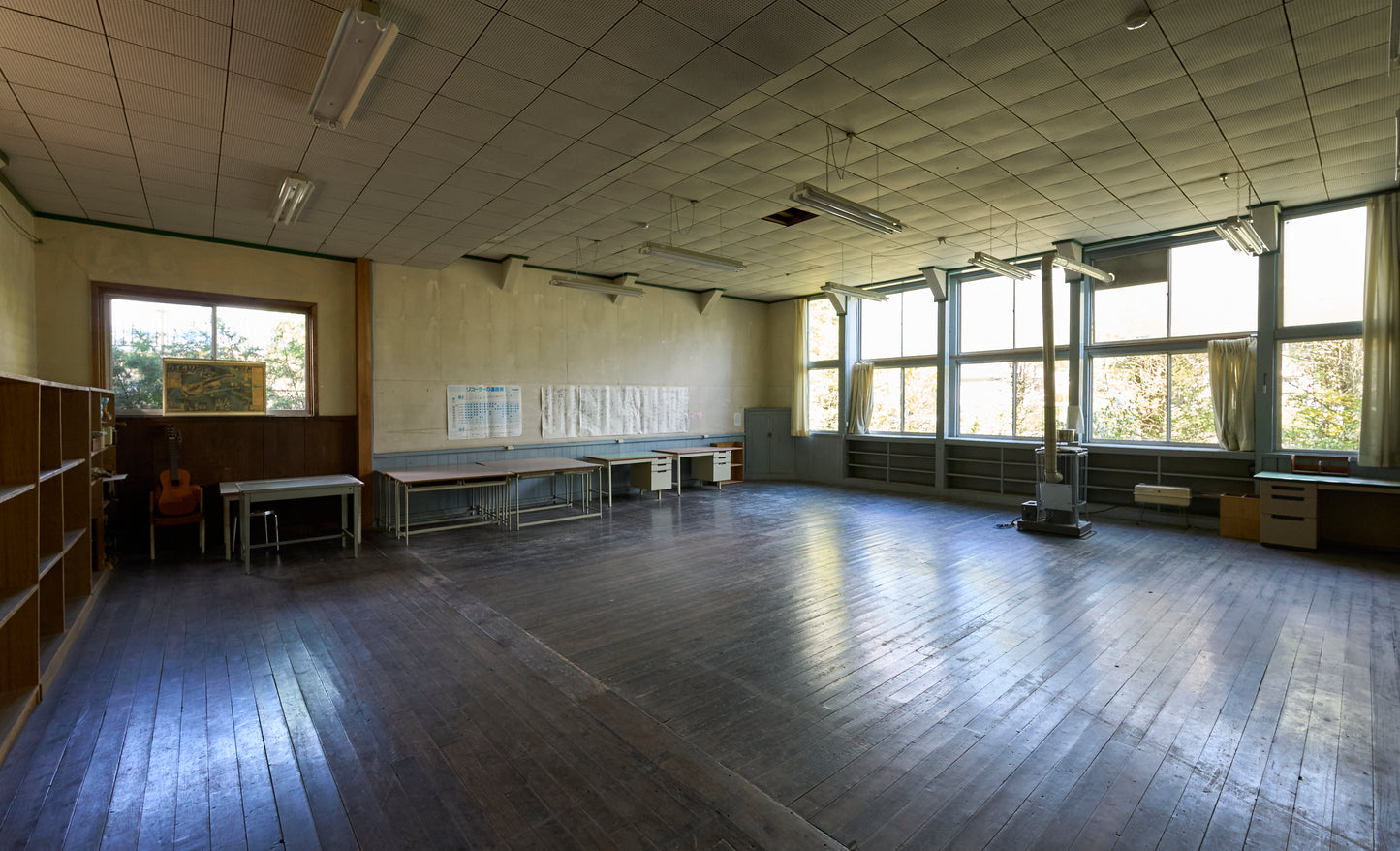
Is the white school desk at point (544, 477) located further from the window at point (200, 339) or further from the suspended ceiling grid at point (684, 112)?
the suspended ceiling grid at point (684, 112)

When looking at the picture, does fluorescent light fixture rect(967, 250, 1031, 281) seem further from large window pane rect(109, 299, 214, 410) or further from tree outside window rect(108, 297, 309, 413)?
large window pane rect(109, 299, 214, 410)

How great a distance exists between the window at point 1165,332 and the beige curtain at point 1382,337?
961mm

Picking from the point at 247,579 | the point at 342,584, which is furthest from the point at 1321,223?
the point at 247,579

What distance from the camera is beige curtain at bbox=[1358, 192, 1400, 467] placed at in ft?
19.2

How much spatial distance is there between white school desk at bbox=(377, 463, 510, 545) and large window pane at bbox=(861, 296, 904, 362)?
6.68m

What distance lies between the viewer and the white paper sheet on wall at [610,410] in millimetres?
9078

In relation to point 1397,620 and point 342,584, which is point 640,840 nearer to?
point 342,584

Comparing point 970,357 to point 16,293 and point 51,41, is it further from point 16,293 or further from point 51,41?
point 16,293

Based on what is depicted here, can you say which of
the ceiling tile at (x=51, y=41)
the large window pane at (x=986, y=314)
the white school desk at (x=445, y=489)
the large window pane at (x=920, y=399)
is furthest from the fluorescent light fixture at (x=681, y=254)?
the large window pane at (x=920, y=399)

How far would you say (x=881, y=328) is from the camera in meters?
10.6

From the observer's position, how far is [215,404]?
256 inches

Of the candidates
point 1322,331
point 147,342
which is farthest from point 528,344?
point 1322,331

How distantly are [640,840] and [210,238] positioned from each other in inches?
298

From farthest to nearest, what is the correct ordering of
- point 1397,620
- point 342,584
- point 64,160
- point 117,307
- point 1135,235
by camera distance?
1. point 1135,235
2. point 117,307
3. point 342,584
4. point 64,160
5. point 1397,620
